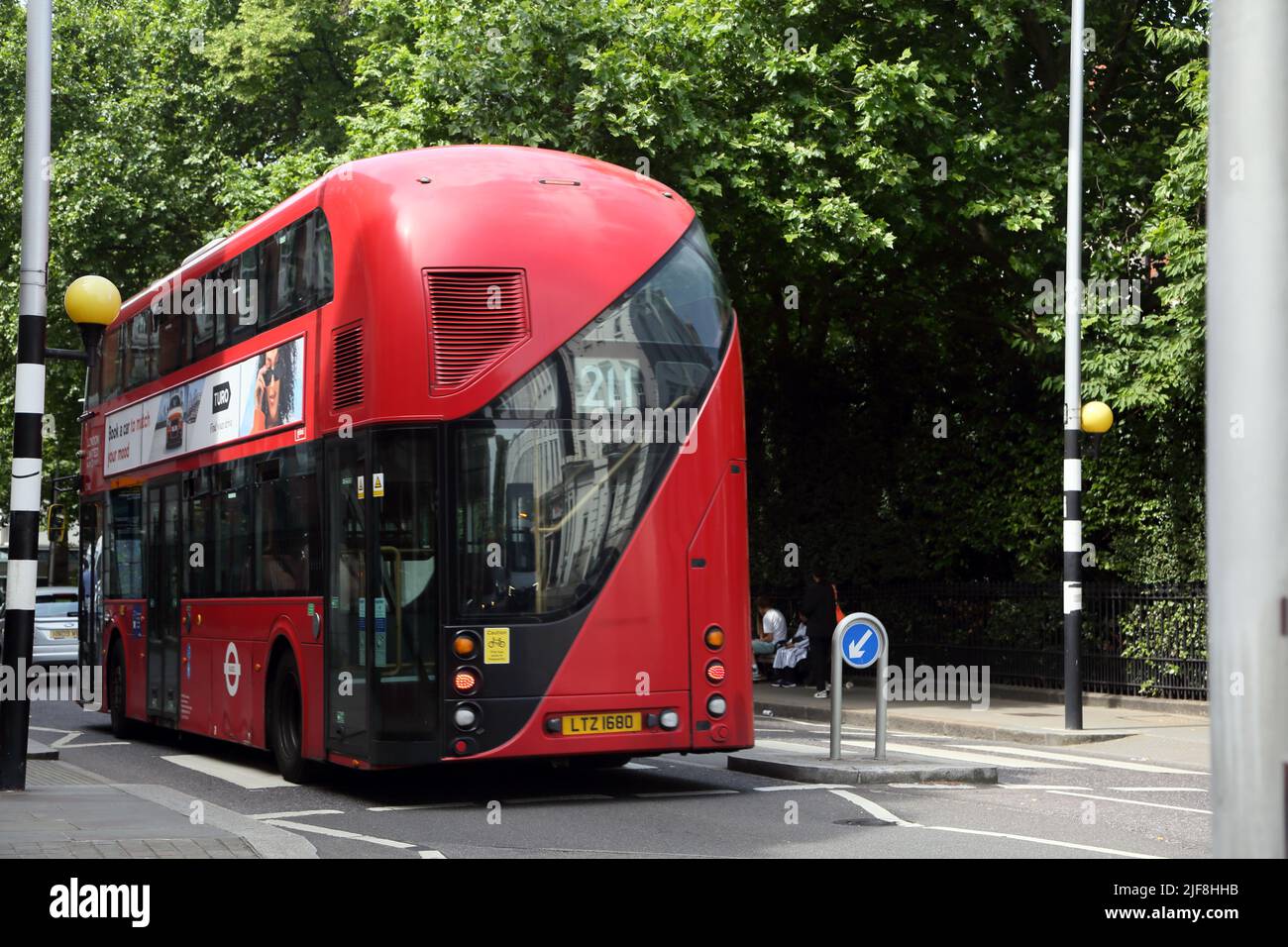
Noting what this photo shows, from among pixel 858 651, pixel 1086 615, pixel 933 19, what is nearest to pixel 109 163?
pixel 933 19

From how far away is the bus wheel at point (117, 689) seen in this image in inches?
719

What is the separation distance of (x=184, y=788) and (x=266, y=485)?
2372mm

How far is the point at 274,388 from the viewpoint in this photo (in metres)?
13.0

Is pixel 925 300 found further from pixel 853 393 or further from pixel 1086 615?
pixel 1086 615

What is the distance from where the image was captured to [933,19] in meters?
23.0

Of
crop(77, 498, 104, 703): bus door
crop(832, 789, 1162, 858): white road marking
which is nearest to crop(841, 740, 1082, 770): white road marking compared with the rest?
crop(832, 789, 1162, 858): white road marking

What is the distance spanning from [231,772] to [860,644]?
525cm

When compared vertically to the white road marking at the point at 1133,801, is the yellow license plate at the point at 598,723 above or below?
above

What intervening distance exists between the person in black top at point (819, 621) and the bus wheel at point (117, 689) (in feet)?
30.7

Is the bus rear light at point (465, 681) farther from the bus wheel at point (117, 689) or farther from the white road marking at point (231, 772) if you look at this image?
the bus wheel at point (117, 689)

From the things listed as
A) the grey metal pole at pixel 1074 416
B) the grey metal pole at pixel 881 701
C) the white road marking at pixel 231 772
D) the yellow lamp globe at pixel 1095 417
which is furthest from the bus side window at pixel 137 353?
the yellow lamp globe at pixel 1095 417
